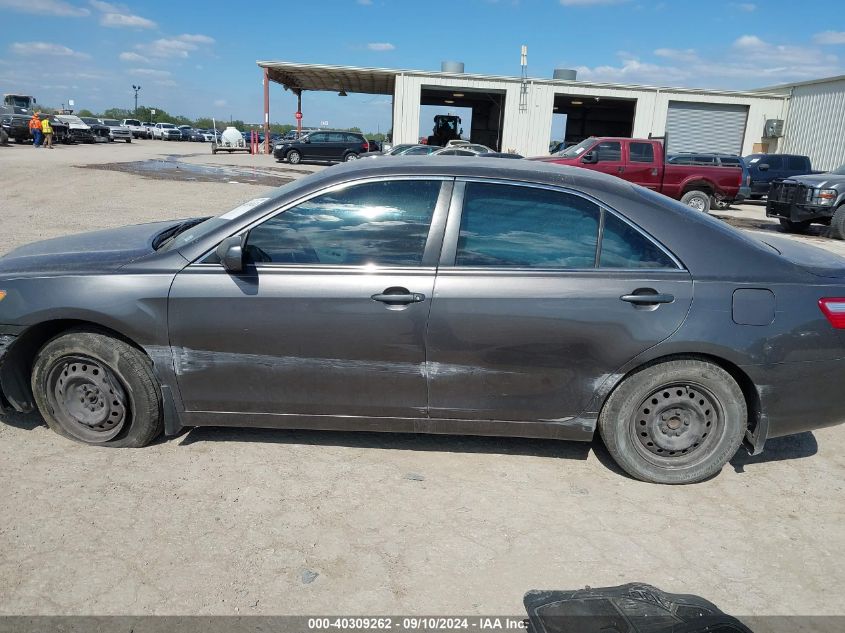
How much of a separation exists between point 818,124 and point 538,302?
104 feet

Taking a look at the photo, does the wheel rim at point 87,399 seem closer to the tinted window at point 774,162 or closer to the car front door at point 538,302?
the car front door at point 538,302

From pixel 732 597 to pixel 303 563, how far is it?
1813 mm

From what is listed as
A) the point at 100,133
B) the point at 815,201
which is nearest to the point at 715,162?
the point at 815,201

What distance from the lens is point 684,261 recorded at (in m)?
3.24

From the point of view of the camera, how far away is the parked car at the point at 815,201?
538 inches

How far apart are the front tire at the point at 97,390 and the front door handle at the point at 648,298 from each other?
260cm

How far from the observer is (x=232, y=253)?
10.3 ft

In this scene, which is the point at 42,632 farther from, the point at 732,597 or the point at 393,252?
the point at 732,597

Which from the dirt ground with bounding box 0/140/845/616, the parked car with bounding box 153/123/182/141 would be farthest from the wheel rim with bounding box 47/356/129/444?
the parked car with bounding box 153/123/182/141

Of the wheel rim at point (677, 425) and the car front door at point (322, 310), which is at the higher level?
the car front door at point (322, 310)

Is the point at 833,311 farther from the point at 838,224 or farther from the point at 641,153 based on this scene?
Result: the point at 641,153

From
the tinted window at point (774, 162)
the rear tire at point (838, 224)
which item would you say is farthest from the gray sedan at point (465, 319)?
the tinted window at point (774, 162)

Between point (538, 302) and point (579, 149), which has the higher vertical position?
point (579, 149)

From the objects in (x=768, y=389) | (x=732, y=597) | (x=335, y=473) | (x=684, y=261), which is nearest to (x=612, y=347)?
(x=684, y=261)
